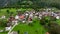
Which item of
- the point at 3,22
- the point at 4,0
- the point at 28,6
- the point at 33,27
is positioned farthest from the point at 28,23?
the point at 4,0

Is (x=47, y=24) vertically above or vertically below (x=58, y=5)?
above

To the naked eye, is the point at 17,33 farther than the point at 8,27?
No

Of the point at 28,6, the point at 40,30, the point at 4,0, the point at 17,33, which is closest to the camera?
the point at 17,33

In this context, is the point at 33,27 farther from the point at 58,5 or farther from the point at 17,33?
the point at 58,5

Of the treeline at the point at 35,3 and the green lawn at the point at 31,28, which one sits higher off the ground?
the green lawn at the point at 31,28

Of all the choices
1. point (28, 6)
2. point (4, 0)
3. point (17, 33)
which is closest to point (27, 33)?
point (17, 33)

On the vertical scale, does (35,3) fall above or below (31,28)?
below

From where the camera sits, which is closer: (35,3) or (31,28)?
(31,28)

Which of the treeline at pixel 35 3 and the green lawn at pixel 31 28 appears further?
the treeline at pixel 35 3

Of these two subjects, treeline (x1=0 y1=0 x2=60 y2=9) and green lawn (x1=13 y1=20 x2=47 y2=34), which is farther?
treeline (x1=0 y1=0 x2=60 y2=9)

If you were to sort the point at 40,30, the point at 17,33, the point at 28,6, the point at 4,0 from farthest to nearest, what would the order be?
the point at 4,0, the point at 28,6, the point at 40,30, the point at 17,33

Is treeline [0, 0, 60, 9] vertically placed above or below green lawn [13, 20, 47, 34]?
below
